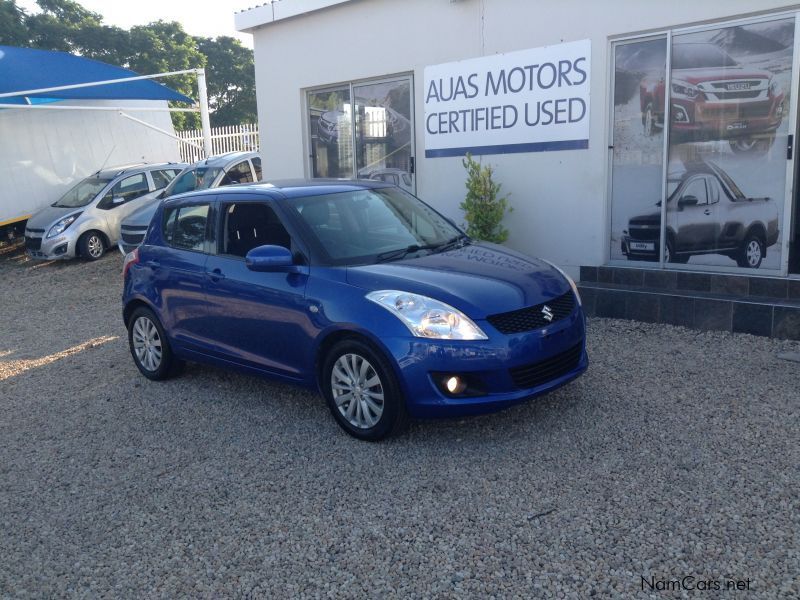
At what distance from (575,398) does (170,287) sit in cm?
340

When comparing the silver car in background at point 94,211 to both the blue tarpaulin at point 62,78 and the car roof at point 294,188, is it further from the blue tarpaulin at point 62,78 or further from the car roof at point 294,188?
the car roof at point 294,188

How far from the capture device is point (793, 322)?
6.56 metres

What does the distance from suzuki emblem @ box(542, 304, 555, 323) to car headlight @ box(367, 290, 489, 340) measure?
1.72ft

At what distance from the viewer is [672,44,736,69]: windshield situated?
7388 millimetres

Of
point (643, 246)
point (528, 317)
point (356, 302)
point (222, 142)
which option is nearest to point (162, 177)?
point (222, 142)

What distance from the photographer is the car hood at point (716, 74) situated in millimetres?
7223

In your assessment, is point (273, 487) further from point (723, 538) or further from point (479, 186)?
point (479, 186)

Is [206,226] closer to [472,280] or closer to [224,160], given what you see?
[472,280]

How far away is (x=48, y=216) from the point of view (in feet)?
48.5

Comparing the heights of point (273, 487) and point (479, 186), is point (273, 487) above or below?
below

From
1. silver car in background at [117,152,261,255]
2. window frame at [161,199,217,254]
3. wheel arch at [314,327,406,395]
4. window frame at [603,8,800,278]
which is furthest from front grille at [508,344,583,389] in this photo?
silver car in background at [117,152,261,255]

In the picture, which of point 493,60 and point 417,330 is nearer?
point 417,330

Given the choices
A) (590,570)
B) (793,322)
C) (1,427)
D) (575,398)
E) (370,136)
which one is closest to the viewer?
(590,570)

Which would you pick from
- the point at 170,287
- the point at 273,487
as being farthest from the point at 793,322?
the point at 170,287
